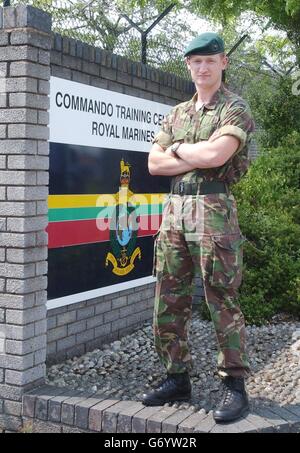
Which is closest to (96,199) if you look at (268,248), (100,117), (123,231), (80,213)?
(80,213)

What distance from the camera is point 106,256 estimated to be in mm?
4641

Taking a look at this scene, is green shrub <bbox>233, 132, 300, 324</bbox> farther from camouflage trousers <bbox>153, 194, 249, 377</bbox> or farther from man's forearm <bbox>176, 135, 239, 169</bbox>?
man's forearm <bbox>176, 135, 239, 169</bbox>

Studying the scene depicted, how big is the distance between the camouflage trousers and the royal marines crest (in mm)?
1290

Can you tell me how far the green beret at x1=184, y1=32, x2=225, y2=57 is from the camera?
3213 mm

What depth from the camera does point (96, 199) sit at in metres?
4.48

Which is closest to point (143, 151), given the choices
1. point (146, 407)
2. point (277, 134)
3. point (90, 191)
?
point (90, 191)

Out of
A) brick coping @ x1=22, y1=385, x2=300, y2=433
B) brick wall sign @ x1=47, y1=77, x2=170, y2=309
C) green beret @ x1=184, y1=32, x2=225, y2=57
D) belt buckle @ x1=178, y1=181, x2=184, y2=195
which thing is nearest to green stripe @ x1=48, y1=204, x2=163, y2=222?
brick wall sign @ x1=47, y1=77, x2=170, y2=309

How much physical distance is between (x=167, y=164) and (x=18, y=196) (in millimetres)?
883

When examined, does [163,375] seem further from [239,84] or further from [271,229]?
[239,84]

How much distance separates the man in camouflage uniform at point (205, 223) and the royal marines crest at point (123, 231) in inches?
51.4

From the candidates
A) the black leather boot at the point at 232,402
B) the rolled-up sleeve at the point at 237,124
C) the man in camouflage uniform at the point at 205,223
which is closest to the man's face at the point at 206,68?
the man in camouflage uniform at the point at 205,223

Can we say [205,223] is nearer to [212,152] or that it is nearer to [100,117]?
[212,152]
